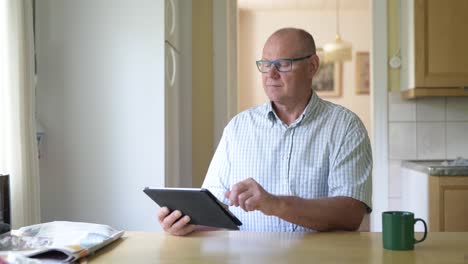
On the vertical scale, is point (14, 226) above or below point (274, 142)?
below

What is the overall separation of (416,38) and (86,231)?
7.59ft

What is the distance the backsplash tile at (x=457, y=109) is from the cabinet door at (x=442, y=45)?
0.30m

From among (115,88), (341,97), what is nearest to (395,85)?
(115,88)

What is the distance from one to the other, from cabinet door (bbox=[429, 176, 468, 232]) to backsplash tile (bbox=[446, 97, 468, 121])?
65 centimetres

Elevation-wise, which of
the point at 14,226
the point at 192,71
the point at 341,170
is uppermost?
the point at 192,71

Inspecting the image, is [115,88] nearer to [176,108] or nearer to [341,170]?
→ [176,108]

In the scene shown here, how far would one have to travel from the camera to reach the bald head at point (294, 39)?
1.88 m

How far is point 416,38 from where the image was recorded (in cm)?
310

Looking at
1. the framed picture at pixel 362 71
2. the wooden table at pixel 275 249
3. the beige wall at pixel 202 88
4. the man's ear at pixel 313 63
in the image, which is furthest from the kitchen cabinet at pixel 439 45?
the framed picture at pixel 362 71

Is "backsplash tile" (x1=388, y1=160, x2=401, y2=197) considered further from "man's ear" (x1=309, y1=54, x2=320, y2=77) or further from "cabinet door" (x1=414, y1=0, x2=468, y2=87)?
"man's ear" (x1=309, y1=54, x2=320, y2=77)

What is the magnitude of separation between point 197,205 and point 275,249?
24 cm

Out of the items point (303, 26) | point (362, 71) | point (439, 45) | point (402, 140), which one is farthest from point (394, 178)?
point (303, 26)

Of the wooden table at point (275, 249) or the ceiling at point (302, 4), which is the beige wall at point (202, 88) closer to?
the wooden table at point (275, 249)

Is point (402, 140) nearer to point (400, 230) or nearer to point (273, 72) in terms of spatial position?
point (273, 72)
